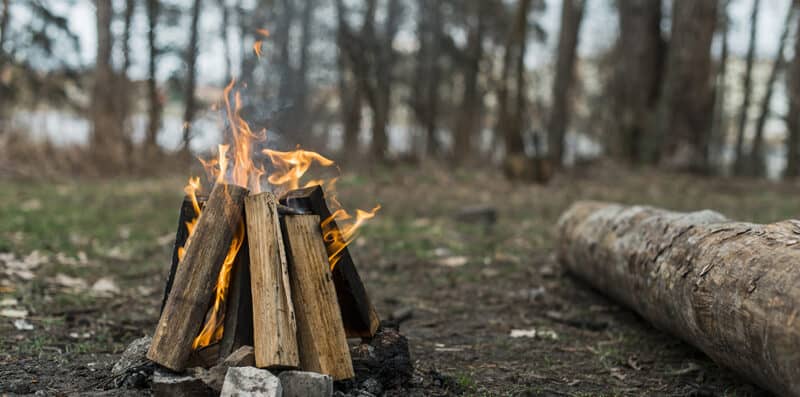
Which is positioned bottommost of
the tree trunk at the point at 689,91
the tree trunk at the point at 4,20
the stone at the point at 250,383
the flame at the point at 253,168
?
the stone at the point at 250,383

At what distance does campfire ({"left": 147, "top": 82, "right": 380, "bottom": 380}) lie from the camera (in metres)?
2.81

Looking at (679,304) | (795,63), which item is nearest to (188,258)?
(679,304)

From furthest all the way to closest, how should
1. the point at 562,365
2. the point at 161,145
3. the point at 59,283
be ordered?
the point at 161,145, the point at 59,283, the point at 562,365

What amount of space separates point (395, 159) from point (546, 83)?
27.8 meters

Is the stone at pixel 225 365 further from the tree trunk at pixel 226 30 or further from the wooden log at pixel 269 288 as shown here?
the tree trunk at pixel 226 30

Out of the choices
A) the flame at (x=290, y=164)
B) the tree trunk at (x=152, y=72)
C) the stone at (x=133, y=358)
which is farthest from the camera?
the tree trunk at (x=152, y=72)

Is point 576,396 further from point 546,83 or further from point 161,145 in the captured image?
point 546,83

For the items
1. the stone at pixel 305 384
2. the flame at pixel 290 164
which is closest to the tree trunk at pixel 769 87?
the flame at pixel 290 164

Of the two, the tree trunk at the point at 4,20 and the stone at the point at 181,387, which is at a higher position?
the tree trunk at the point at 4,20

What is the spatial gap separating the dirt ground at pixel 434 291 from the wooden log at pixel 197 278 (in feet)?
1.47

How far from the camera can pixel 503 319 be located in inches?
191

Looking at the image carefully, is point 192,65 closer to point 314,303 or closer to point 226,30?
point 226,30

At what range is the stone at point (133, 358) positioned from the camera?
3.01 metres

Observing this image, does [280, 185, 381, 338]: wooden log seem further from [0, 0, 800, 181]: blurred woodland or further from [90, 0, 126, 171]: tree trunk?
[90, 0, 126, 171]: tree trunk
